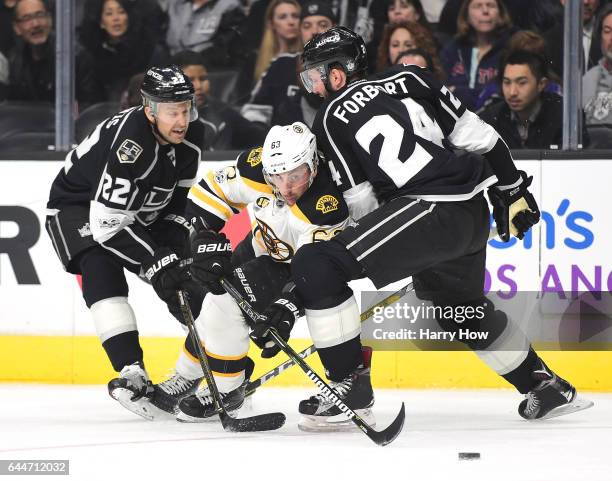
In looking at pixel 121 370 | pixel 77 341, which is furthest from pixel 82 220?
pixel 77 341

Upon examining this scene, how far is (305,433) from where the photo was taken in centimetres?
354

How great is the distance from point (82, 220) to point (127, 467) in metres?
1.27

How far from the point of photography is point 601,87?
15.6 ft

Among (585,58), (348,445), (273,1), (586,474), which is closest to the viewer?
(586,474)

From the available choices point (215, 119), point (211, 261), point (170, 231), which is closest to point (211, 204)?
point (211, 261)

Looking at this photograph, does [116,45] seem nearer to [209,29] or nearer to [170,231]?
[209,29]

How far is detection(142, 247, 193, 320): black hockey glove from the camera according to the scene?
3746 millimetres

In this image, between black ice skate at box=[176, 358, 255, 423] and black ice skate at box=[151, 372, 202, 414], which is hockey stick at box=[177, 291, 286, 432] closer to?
black ice skate at box=[176, 358, 255, 423]

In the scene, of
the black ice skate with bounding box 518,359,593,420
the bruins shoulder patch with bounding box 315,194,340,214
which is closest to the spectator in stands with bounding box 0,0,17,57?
the bruins shoulder patch with bounding box 315,194,340,214

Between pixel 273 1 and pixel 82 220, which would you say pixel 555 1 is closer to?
pixel 273 1

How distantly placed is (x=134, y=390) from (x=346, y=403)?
30.6 inches

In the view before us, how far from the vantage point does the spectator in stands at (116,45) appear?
203 inches

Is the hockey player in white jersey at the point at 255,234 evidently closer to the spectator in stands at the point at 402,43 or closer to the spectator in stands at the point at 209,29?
the spectator in stands at the point at 402,43

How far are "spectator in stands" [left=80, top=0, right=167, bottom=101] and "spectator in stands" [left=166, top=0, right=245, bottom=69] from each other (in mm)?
112
